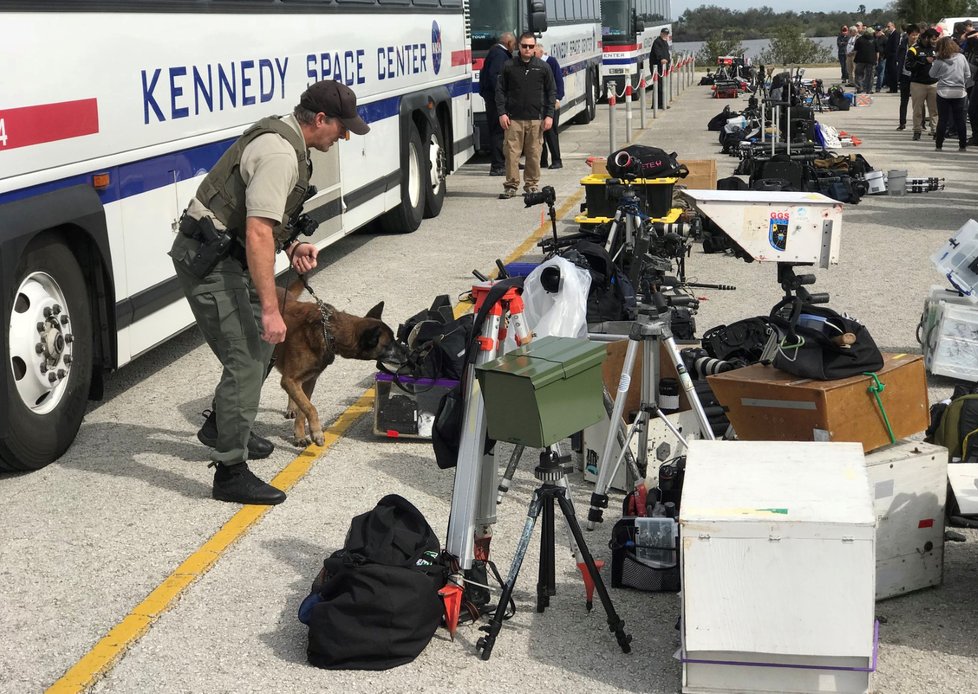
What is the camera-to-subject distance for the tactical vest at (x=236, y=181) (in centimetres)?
560

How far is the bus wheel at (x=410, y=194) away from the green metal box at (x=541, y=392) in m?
8.91

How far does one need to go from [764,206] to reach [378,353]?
6.89ft

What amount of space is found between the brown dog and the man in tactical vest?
1.95 feet

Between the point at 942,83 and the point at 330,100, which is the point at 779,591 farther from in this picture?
the point at 942,83

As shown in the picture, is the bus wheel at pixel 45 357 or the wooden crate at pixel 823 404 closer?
the wooden crate at pixel 823 404

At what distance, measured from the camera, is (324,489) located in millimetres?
6191

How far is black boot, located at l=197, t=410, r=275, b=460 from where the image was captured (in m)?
→ 6.65

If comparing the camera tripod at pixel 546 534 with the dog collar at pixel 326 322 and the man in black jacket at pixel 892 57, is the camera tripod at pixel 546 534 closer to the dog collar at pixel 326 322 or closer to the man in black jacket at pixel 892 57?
the dog collar at pixel 326 322

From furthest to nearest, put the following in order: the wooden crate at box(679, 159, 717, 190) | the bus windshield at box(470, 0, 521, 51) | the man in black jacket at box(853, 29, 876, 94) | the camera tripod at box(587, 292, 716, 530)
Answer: the man in black jacket at box(853, 29, 876, 94), the bus windshield at box(470, 0, 521, 51), the wooden crate at box(679, 159, 717, 190), the camera tripod at box(587, 292, 716, 530)

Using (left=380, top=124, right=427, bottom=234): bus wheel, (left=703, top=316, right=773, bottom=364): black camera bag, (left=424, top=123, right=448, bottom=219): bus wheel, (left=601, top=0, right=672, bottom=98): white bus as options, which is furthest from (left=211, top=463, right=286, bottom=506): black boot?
(left=601, top=0, right=672, bottom=98): white bus

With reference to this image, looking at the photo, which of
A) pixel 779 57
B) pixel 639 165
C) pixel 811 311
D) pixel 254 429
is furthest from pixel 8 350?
pixel 779 57

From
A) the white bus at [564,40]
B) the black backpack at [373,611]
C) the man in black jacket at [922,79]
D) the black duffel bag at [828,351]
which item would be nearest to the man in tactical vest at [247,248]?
the black backpack at [373,611]

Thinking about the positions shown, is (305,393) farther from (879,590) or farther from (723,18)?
(723,18)

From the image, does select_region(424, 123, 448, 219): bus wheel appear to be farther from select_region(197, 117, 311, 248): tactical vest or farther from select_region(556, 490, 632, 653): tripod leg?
select_region(556, 490, 632, 653): tripod leg
